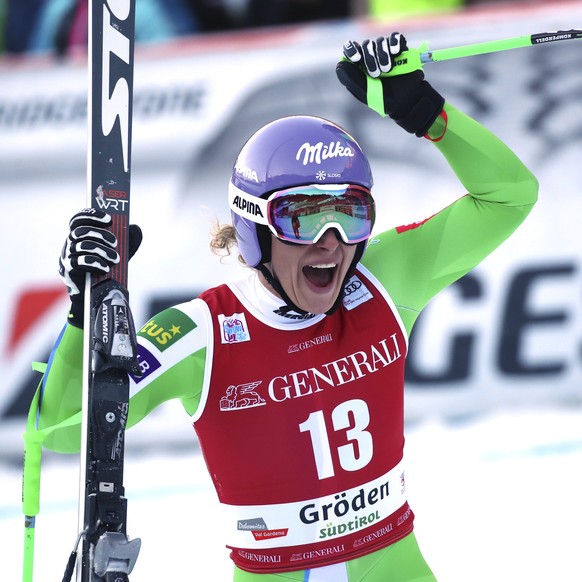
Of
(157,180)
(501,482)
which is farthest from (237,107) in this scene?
(501,482)

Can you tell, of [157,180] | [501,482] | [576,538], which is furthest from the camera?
[157,180]

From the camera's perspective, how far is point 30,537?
3.59 m

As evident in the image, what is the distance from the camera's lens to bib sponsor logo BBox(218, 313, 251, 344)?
353cm

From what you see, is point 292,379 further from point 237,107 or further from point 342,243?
point 237,107

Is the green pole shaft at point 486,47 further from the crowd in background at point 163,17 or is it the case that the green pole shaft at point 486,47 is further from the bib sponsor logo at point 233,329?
the crowd in background at point 163,17

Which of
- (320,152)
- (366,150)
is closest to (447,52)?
(320,152)

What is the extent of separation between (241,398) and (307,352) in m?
0.24

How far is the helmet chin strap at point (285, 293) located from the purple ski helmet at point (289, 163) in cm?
4

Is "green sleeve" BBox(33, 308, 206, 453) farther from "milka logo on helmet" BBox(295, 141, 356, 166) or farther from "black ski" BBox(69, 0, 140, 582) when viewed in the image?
"milka logo on helmet" BBox(295, 141, 356, 166)

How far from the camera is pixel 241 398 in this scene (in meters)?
3.49

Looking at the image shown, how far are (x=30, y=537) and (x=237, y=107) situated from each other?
4.39 meters

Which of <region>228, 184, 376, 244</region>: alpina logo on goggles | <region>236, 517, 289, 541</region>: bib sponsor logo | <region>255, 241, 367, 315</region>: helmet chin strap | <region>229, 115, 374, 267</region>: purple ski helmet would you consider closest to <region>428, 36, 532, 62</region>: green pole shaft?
<region>229, 115, 374, 267</region>: purple ski helmet

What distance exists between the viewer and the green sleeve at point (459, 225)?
358 cm

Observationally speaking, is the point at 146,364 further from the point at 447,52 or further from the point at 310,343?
the point at 447,52
